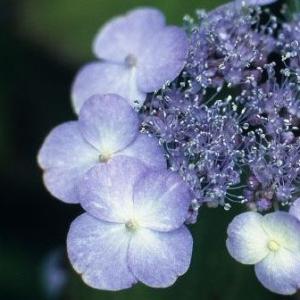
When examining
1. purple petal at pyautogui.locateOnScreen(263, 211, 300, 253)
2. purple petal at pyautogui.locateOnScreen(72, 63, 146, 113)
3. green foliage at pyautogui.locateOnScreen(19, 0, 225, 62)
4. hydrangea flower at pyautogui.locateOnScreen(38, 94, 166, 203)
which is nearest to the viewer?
purple petal at pyautogui.locateOnScreen(263, 211, 300, 253)

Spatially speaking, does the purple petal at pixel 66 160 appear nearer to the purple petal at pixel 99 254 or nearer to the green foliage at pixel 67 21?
the purple petal at pixel 99 254

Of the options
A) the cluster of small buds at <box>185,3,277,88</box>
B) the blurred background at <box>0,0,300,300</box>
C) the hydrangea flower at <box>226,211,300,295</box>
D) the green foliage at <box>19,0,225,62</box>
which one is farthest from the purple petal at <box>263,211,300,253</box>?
the green foliage at <box>19,0,225,62</box>

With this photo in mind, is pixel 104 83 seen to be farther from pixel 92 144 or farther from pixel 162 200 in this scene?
pixel 162 200

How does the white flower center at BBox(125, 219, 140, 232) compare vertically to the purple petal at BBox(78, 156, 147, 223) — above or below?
below

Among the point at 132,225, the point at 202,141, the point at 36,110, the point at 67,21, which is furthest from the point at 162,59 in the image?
the point at 36,110

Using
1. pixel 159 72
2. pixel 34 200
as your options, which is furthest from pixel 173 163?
pixel 34 200

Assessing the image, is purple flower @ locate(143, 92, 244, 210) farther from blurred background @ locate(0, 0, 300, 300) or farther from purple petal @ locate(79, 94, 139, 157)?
blurred background @ locate(0, 0, 300, 300)

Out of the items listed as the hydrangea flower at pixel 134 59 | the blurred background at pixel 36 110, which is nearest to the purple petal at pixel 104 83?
the hydrangea flower at pixel 134 59
